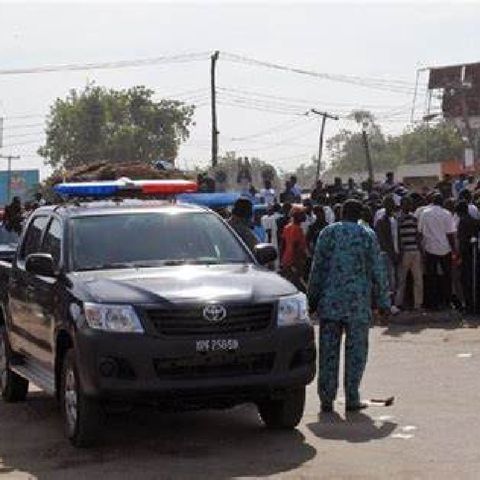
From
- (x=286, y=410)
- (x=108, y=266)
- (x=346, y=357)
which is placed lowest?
(x=286, y=410)

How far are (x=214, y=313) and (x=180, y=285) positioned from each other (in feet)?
1.23

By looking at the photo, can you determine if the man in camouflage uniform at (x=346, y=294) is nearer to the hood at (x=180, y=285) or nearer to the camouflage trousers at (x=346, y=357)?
the camouflage trousers at (x=346, y=357)

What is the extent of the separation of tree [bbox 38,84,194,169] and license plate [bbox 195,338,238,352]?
88.3 metres

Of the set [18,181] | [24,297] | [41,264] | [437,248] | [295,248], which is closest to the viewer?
[41,264]

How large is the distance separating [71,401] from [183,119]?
9226cm

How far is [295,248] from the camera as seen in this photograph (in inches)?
662

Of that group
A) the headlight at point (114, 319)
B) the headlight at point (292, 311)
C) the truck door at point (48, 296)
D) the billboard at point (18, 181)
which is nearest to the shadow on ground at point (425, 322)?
the truck door at point (48, 296)

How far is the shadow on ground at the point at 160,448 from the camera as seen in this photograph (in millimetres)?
7051

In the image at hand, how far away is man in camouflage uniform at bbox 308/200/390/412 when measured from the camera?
8750 mm

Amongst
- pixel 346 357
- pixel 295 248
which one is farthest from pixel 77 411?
pixel 295 248

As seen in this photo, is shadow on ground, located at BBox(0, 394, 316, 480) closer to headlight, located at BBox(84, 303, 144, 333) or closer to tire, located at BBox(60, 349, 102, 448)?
tire, located at BBox(60, 349, 102, 448)

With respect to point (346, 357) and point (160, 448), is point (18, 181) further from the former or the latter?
point (160, 448)

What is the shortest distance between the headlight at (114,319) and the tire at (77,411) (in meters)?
0.42

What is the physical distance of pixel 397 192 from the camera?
19.9 metres
